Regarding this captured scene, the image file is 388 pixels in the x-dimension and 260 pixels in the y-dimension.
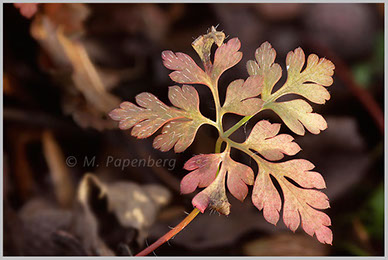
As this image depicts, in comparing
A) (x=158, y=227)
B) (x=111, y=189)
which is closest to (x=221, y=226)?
(x=158, y=227)

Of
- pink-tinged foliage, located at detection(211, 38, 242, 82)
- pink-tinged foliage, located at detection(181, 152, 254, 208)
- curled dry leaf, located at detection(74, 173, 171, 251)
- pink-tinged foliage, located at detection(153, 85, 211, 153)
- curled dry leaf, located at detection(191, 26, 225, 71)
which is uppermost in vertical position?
curled dry leaf, located at detection(191, 26, 225, 71)

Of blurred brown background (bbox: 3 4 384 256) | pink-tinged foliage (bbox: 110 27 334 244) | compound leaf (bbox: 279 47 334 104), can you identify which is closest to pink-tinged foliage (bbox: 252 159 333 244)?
pink-tinged foliage (bbox: 110 27 334 244)

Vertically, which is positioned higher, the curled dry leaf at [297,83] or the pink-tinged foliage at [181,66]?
the pink-tinged foliage at [181,66]

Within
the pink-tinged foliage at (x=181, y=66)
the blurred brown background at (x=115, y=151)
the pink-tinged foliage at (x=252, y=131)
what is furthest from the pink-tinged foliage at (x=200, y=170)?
the blurred brown background at (x=115, y=151)

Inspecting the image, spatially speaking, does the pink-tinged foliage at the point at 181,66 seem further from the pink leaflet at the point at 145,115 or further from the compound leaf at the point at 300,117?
the compound leaf at the point at 300,117

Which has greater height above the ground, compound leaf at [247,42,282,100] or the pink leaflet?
compound leaf at [247,42,282,100]

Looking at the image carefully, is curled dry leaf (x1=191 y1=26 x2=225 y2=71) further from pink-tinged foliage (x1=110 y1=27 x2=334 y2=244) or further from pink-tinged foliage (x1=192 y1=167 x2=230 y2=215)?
pink-tinged foliage (x1=192 y1=167 x2=230 y2=215)

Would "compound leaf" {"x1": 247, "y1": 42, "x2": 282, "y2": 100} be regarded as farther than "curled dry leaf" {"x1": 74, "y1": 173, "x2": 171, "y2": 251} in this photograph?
No

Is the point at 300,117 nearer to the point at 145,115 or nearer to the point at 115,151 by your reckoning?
the point at 145,115
